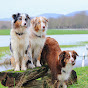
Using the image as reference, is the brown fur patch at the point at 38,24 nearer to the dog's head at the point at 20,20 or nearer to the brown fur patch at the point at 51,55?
the dog's head at the point at 20,20

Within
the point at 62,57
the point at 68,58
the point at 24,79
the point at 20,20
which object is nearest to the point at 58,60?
the point at 62,57

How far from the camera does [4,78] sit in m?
4.87

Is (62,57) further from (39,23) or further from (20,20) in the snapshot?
(20,20)

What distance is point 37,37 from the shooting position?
5.14 meters

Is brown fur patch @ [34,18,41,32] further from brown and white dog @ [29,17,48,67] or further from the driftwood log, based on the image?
the driftwood log

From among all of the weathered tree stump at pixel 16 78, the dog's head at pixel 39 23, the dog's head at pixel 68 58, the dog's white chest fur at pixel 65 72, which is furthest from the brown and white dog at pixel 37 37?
the dog's head at pixel 68 58

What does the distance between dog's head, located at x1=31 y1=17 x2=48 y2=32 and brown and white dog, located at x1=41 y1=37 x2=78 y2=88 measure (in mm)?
755

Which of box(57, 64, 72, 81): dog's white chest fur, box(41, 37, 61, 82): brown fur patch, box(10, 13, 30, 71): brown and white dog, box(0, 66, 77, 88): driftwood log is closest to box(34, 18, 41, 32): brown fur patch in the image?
box(10, 13, 30, 71): brown and white dog

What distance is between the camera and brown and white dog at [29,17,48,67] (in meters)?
4.92

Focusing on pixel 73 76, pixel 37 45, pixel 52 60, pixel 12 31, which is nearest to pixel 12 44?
pixel 12 31

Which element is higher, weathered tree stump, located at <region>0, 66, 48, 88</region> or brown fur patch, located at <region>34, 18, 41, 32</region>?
brown fur patch, located at <region>34, 18, 41, 32</region>

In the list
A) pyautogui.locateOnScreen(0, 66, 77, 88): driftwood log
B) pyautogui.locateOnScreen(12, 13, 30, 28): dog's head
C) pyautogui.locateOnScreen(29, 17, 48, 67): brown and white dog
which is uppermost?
pyautogui.locateOnScreen(12, 13, 30, 28): dog's head

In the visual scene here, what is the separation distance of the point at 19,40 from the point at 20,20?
0.54 m

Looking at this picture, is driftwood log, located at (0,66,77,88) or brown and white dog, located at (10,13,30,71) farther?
driftwood log, located at (0,66,77,88)
